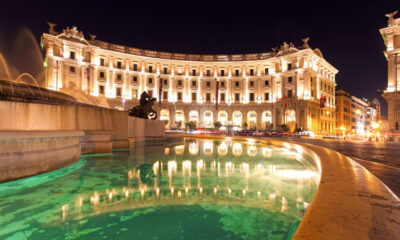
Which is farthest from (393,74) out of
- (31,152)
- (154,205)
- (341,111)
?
(341,111)

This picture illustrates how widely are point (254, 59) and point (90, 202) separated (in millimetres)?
52510

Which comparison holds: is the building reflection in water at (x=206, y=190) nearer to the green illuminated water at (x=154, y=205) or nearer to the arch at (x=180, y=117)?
the green illuminated water at (x=154, y=205)

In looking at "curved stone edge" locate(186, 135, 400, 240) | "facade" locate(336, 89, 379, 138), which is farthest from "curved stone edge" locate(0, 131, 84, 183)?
"facade" locate(336, 89, 379, 138)

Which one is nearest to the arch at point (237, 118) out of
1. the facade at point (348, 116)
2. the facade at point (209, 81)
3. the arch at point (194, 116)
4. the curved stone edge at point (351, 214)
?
the facade at point (209, 81)

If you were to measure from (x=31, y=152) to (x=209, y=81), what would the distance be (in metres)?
49.2

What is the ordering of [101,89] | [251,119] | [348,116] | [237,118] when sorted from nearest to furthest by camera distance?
[101,89] < [251,119] < [237,118] < [348,116]

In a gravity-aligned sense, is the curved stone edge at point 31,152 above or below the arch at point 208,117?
below

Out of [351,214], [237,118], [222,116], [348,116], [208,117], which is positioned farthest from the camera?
[348,116]

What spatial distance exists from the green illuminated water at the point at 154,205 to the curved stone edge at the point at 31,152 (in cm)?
23

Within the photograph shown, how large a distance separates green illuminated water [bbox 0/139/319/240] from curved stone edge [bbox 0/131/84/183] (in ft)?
0.77

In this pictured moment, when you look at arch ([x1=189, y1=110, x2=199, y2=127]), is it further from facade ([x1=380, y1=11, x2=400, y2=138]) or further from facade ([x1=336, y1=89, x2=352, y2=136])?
facade ([x1=336, y1=89, x2=352, y2=136])

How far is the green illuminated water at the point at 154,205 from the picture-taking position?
2.97 metres

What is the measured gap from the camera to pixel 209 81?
175 ft

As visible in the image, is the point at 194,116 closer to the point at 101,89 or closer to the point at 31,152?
the point at 101,89
